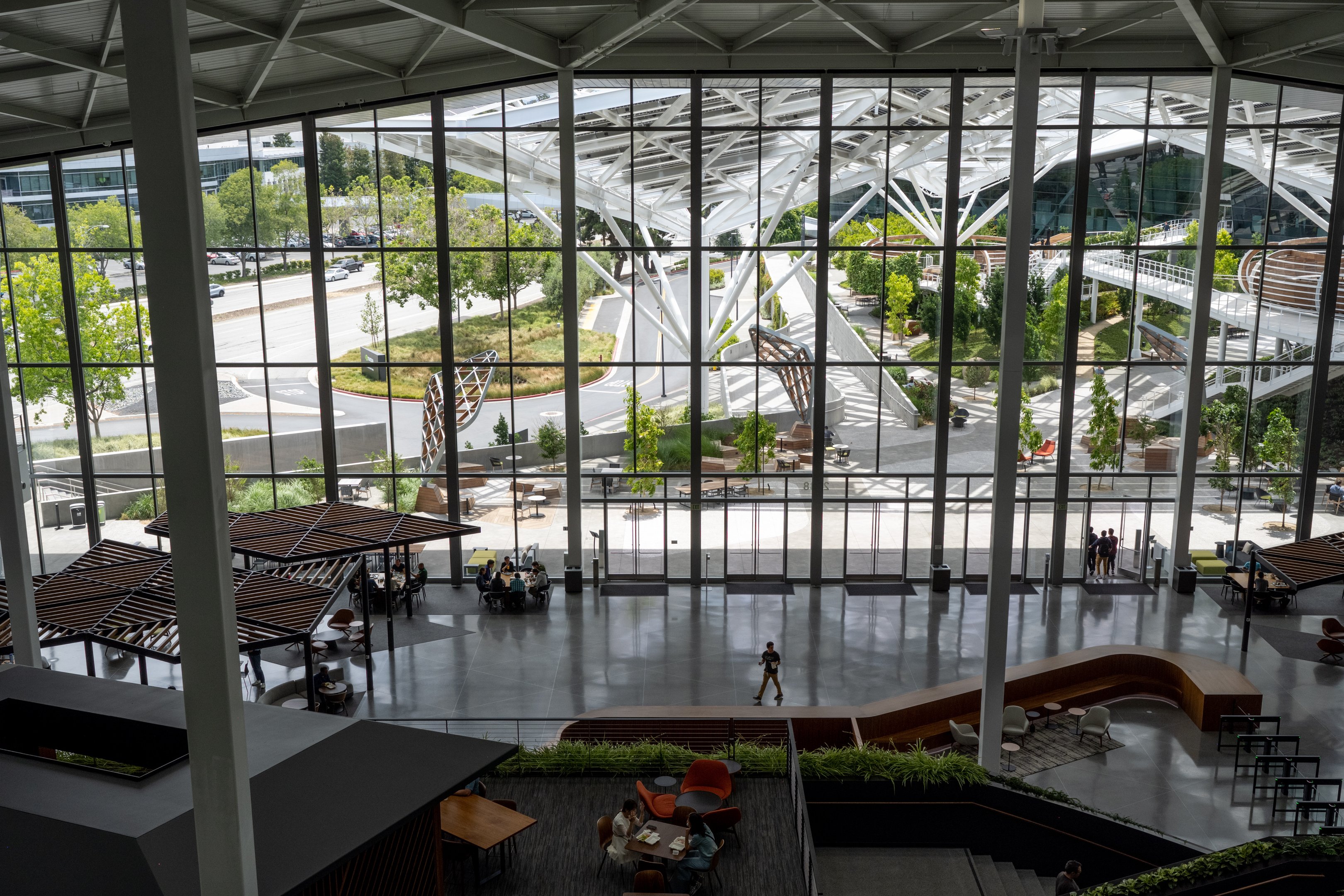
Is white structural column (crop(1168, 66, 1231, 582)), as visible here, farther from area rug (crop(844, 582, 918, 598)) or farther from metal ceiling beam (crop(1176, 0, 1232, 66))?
area rug (crop(844, 582, 918, 598))

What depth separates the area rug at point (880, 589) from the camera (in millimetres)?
21453

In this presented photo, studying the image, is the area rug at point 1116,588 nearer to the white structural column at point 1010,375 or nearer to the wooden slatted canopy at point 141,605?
the white structural column at point 1010,375

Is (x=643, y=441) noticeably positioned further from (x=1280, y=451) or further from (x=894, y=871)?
(x=1280, y=451)

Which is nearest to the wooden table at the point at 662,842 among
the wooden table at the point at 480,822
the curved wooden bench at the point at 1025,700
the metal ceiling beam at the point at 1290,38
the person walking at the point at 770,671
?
the wooden table at the point at 480,822

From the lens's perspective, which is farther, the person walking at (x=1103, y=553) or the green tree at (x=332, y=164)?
the person walking at (x=1103, y=553)

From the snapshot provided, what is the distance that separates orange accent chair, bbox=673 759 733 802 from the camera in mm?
12312

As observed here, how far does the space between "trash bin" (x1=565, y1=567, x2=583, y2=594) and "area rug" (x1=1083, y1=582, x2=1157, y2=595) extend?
10.6 metres

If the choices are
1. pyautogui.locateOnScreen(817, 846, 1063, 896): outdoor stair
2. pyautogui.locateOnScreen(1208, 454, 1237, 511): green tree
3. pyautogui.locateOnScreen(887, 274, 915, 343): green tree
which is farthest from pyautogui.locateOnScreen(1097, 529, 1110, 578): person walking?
pyautogui.locateOnScreen(817, 846, 1063, 896): outdoor stair

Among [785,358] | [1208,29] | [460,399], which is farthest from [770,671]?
[1208,29]

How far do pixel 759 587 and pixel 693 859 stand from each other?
1132 centimetres

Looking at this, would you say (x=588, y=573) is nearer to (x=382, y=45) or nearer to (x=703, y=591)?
(x=703, y=591)

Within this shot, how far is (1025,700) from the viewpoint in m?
16.8

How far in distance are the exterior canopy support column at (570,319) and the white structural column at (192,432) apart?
554 inches

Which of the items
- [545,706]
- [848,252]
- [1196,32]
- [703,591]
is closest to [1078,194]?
[1196,32]
